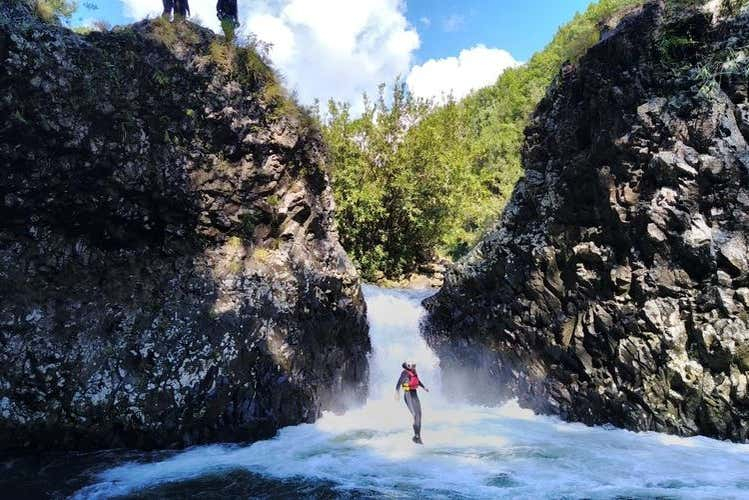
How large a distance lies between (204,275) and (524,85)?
48.8 meters

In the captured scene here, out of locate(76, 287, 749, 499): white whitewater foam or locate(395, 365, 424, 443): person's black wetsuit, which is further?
locate(395, 365, 424, 443): person's black wetsuit

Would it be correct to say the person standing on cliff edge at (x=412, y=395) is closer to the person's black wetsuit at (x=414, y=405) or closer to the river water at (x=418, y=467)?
the person's black wetsuit at (x=414, y=405)

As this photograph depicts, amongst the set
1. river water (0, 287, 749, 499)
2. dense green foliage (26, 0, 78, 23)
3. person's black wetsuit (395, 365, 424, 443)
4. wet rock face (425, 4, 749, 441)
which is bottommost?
river water (0, 287, 749, 499)

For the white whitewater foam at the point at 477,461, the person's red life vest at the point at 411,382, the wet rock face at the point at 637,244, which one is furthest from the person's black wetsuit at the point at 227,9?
the white whitewater foam at the point at 477,461

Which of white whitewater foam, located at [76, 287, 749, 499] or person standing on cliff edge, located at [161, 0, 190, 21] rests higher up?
person standing on cliff edge, located at [161, 0, 190, 21]

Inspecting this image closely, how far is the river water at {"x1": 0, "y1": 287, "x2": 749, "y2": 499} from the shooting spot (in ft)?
30.3

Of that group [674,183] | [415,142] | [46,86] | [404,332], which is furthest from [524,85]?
[46,86]

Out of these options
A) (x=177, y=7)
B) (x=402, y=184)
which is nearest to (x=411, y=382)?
(x=177, y=7)

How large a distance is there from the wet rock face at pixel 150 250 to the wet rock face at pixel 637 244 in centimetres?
589

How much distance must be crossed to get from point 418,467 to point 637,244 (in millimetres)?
6968

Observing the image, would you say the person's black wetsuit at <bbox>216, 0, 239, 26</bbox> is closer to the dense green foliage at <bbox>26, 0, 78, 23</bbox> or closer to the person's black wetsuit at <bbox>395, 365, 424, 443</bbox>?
the dense green foliage at <bbox>26, 0, 78, 23</bbox>

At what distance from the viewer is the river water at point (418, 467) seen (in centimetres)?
924

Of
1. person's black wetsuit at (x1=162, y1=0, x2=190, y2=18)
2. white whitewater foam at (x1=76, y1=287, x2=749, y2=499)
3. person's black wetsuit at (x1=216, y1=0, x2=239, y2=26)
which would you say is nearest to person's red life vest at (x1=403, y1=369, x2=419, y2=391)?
white whitewater foam at (x1=76, y1=287, x2=749, y2=499)

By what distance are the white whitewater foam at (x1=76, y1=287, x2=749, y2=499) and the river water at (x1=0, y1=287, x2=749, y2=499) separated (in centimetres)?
2
